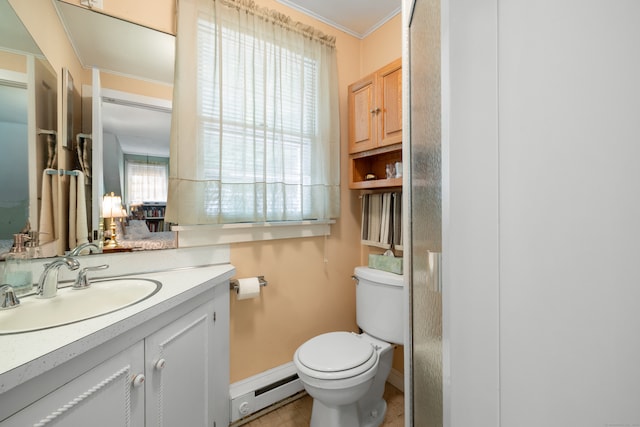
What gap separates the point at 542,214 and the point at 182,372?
4.15 feet

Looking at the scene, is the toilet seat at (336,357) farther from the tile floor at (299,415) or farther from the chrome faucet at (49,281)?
the chrome faucet at (49,281)

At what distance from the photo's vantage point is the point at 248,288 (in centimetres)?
146

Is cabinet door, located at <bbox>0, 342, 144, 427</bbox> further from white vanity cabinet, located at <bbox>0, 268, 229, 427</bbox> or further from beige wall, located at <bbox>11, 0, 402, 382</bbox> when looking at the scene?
beige wall, located at <bbox>11, 0, 402, 382</bbox>

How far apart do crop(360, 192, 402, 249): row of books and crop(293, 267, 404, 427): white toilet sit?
230 millimetres

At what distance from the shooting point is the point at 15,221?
3.18 ft

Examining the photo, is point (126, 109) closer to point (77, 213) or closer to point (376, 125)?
point (77, 213)

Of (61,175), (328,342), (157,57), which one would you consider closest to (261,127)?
(157,57)

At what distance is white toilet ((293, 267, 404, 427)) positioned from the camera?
1189mm

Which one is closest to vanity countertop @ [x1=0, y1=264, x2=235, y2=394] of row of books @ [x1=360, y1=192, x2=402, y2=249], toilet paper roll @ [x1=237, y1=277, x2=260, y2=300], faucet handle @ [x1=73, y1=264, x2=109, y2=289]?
faucet handle @ [x1=73, y1=264, x2=109, y2=289]

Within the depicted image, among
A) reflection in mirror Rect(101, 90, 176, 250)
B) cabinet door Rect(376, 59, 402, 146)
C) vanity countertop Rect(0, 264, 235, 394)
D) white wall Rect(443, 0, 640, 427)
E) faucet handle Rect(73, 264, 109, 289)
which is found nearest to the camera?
white wall Rect(443, 0, 640, 427)

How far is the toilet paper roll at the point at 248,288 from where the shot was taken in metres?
1.45

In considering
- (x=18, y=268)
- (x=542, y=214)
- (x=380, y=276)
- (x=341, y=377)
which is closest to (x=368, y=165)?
(x=380, y=276)

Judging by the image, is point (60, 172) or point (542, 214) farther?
point (60, 172)

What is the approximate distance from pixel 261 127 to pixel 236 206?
1.62ft
